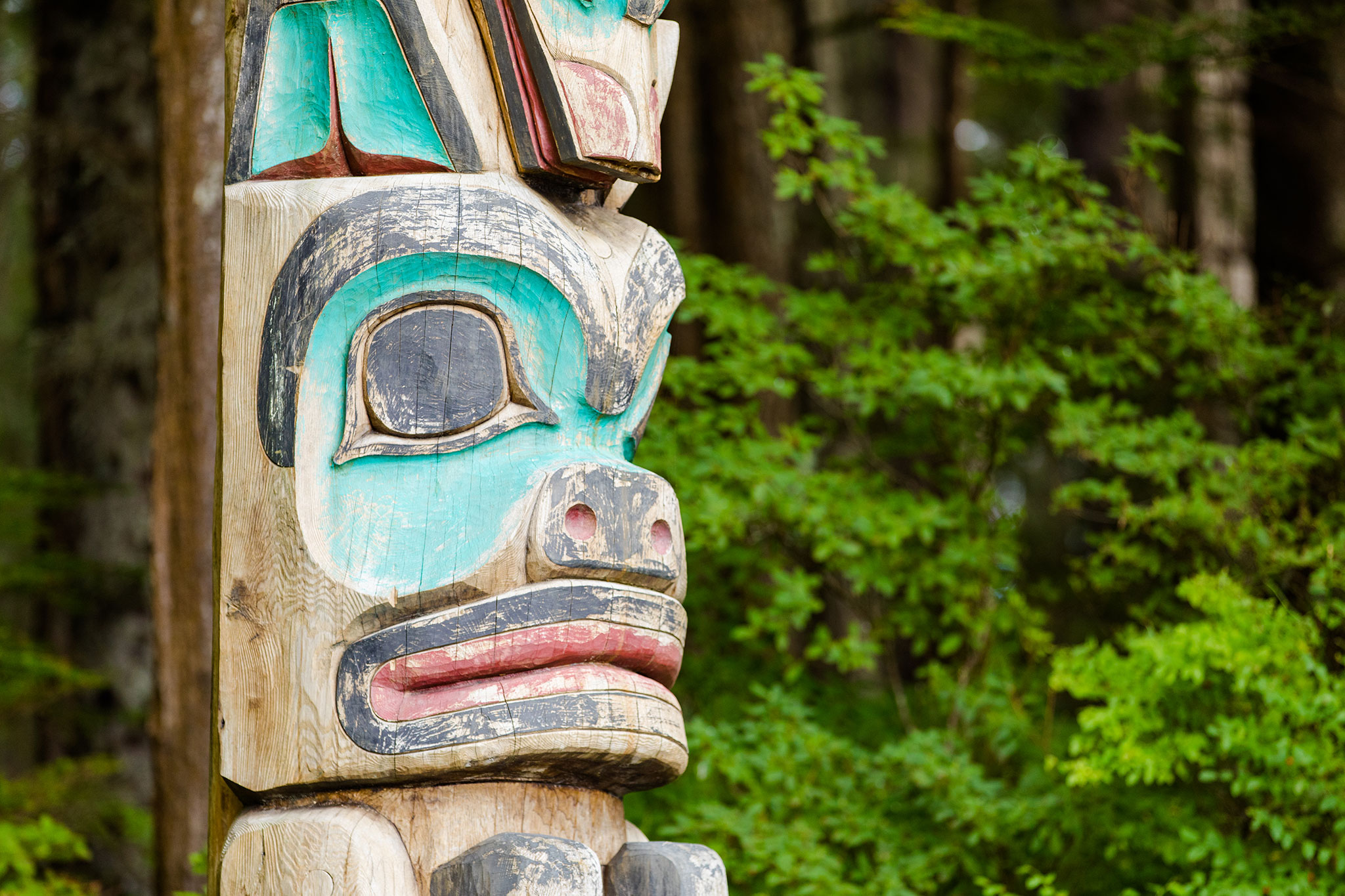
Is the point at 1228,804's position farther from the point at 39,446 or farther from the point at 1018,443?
the point at 39,446

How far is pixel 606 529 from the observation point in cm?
276

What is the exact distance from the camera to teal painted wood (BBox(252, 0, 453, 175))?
298cm

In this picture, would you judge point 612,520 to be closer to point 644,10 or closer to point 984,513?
point 644,10

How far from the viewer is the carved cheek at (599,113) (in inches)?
116

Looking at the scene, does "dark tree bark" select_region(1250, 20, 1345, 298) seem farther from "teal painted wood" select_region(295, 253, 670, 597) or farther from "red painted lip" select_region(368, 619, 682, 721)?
"red painted lip" select_region(368, 619, 682, 721)

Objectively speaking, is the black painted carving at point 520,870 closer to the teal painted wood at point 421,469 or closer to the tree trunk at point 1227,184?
the teal painted wood at point 421,469

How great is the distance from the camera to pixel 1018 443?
5.63 metres

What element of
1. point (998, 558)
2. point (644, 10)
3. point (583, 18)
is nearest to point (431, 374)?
point (583, 18)

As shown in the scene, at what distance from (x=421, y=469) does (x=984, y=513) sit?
134 inches

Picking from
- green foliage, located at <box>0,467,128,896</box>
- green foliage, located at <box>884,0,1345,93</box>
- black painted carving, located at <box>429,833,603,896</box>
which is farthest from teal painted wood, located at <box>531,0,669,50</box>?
green foliage, located at <box>0,467,128,896</box>

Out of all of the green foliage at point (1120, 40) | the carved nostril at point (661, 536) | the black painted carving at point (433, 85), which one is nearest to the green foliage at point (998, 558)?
the green foliage at point (1120, 40)

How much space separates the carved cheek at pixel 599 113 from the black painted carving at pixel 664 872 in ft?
5.18

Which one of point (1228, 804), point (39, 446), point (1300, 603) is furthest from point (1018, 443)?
point (39, 446)

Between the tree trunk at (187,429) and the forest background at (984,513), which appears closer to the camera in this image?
the forest background at (984,513)
